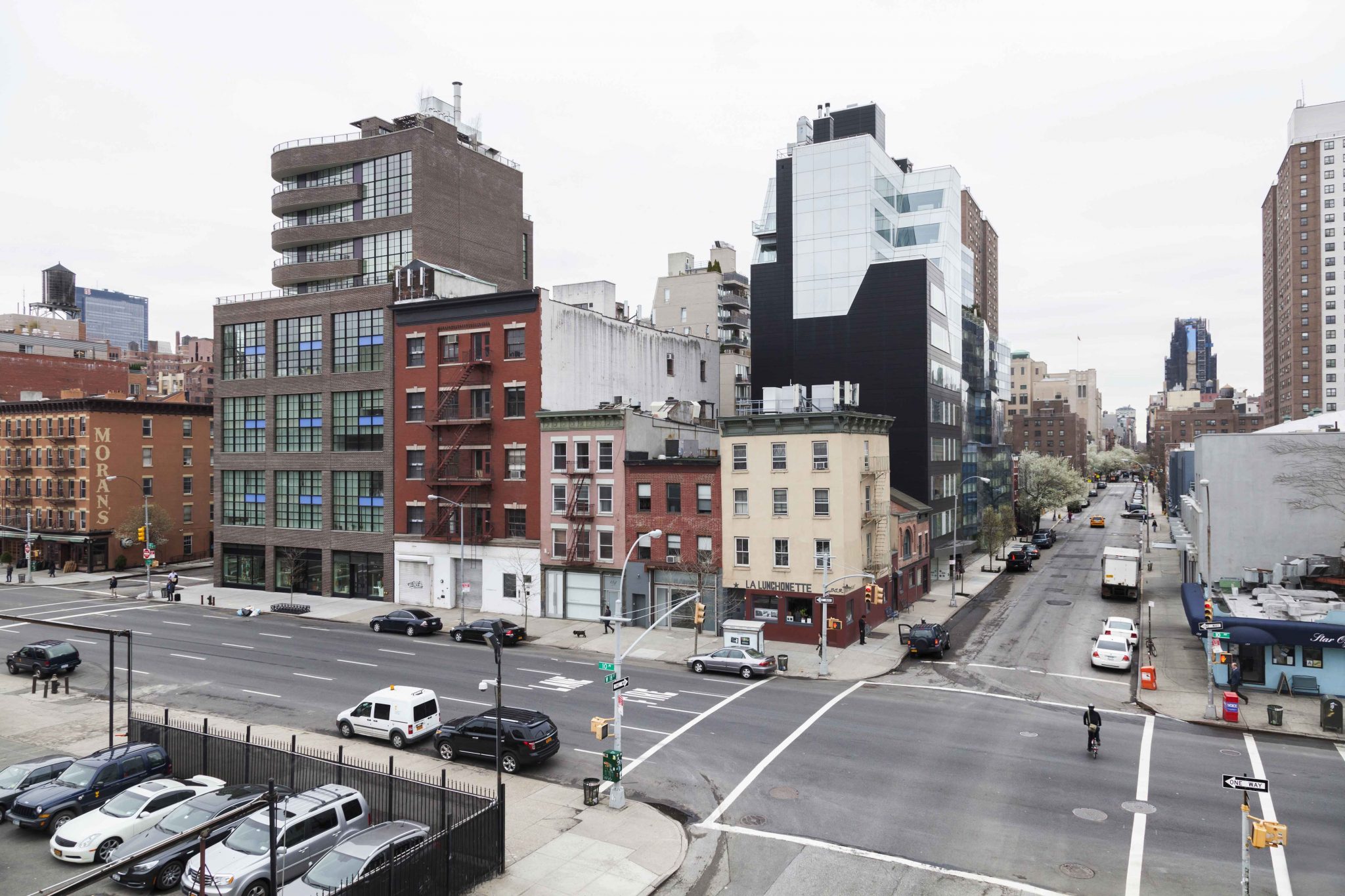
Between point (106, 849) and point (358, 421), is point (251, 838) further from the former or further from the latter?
point (358, 421)

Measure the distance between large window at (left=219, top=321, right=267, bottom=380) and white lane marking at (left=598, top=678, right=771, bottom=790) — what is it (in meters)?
49.7

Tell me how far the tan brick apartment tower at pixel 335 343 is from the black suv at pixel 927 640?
3681cm

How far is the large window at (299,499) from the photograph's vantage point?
63438 millimetres

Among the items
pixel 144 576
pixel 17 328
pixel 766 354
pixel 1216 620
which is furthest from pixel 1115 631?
pixel 17 328

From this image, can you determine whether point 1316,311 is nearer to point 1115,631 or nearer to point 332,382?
point 1115,631

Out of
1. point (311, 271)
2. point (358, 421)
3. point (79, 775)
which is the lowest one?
point (79, 775)

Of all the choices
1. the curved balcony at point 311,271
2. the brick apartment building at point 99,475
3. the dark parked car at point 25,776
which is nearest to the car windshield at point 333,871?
the dark parked car at point 25,776

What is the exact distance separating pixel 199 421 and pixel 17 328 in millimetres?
69045

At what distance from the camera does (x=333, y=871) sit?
57.1 feet

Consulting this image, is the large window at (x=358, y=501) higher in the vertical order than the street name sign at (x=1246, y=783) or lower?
higher

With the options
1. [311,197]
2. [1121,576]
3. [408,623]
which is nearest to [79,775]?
[408,623]

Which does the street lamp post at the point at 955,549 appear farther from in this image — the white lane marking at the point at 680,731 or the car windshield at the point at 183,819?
the car windshield at the point at 183,819

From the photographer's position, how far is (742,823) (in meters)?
22.4

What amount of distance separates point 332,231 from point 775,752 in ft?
194
